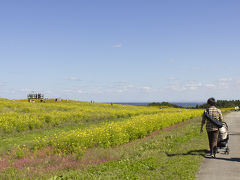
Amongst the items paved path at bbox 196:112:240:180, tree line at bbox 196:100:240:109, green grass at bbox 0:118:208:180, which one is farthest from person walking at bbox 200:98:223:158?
tree line at bbox 196:100:240:109

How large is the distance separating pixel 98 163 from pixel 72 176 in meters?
1.98

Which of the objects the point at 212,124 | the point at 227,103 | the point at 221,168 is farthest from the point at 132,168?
the point at 227,103

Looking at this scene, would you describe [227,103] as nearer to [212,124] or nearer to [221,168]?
[212,124]

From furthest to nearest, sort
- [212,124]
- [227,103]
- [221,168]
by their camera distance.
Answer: [227,103] < [212,124] < [221,168]

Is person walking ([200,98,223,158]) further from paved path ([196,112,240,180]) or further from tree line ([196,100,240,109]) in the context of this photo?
tree line ([196,100,240,109])

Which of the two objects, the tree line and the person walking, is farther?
the tree line

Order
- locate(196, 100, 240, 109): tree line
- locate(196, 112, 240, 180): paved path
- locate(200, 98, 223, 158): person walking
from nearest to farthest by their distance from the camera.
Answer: locate(196, 112, 240, 180): paved path
locate(200, 98, 223, 158): person walking
locate(196, 100, 240, 109): tree line

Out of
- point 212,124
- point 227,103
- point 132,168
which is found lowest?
point 132,168

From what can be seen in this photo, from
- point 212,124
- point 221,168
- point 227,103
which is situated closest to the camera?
point 221,168

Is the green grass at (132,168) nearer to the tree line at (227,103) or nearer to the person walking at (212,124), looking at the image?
the person walking at (212,124)

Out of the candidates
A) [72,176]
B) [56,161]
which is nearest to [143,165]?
[72,176]

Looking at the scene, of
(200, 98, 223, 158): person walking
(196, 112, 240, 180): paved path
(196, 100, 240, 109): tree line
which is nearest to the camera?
(196, 112, 240, 180): paved path

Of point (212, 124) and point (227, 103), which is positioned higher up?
point (227, 103)

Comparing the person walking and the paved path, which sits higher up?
the person walking
